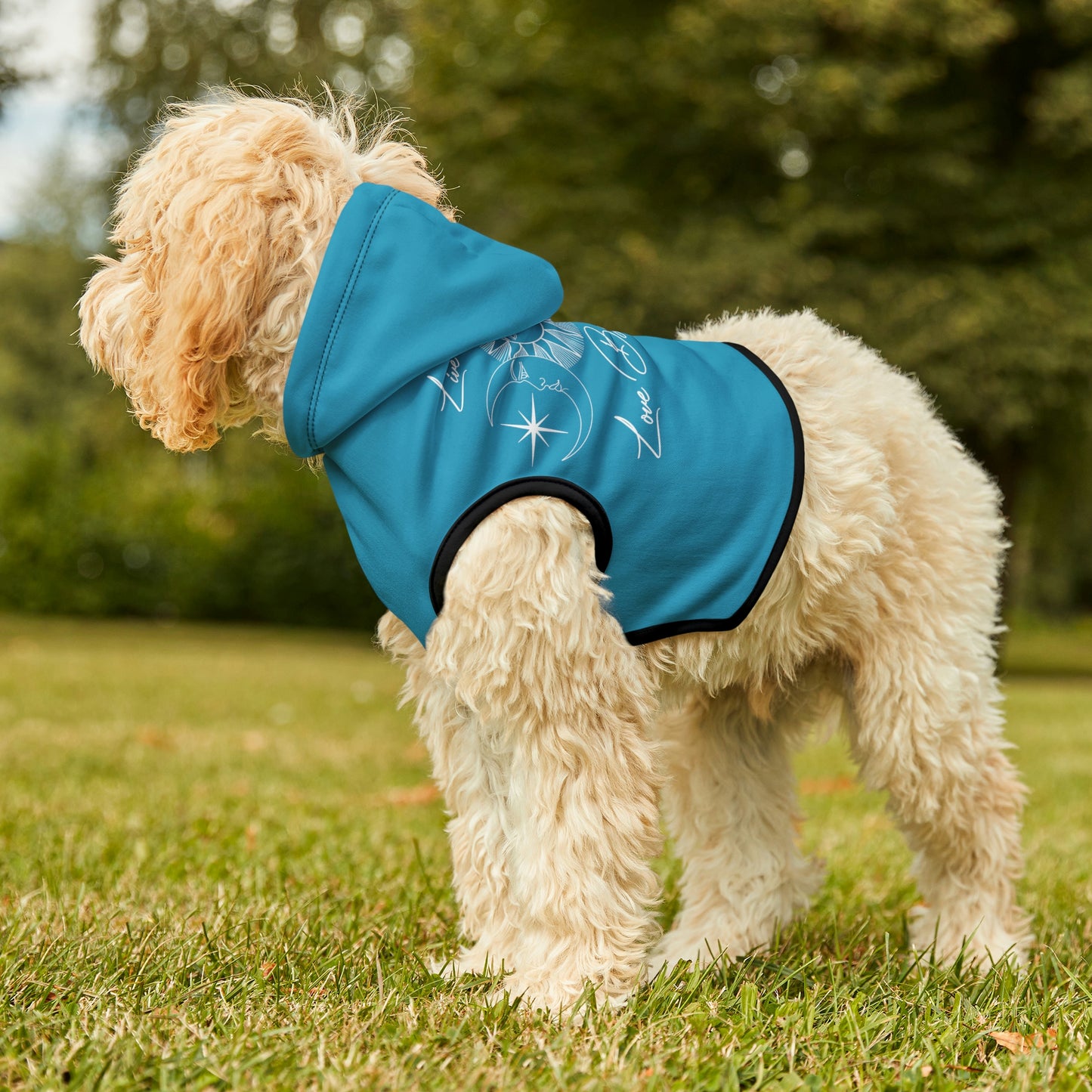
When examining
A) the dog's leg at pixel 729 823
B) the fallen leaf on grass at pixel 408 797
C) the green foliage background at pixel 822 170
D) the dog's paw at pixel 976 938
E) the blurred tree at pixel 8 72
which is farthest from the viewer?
the green foliage background at pixel 822 170

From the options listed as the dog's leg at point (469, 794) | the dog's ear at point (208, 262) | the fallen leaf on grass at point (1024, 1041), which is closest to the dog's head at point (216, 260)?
the dog's ear at point (208, 262)

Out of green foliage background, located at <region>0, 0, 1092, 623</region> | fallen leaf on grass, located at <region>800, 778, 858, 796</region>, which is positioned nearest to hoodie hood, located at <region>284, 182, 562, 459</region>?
fallen leaf on grass, located at <region>800, 778, 858, 796</region>

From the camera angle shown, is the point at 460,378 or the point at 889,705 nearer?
the point at 460,378

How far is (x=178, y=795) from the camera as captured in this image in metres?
5.59

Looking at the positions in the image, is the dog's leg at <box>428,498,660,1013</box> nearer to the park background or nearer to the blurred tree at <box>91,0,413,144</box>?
the park background

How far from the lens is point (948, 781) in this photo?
9.94 ft

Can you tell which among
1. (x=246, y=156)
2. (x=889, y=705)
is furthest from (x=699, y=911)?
(x=246, y=156)

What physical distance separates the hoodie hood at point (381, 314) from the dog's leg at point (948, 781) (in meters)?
1.35

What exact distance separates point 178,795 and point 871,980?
3809 millimetres

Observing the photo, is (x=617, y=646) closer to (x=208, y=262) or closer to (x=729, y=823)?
(x=729, y=823)

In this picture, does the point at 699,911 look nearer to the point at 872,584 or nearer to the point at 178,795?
the point at 872,584

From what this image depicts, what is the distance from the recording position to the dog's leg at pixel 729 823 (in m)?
3.29

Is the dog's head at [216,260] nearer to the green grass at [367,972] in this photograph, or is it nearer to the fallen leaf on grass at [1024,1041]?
the green grass at [367,972]

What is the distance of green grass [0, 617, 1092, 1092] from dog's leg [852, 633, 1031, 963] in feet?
0.57
